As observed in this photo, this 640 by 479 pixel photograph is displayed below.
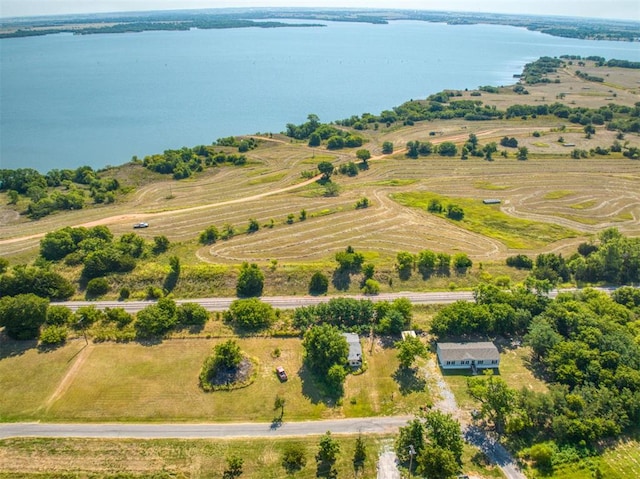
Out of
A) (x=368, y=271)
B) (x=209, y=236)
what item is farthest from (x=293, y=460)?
(x=209, y=236)

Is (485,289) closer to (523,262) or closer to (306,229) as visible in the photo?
(523,262)

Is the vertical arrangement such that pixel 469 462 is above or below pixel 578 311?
below

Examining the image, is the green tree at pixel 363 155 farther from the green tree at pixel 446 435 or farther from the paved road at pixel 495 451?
the green tree at pixel 446 435

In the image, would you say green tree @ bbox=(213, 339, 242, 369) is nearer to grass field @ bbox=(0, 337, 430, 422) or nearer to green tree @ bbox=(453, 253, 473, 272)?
grass field @ bbox=(0, 337, 430, 422)

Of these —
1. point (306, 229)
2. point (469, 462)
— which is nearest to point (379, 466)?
point (469, 462)

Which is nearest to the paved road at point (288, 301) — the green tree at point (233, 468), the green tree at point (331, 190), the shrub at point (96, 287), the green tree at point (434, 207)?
the shrub at point (96, 287)

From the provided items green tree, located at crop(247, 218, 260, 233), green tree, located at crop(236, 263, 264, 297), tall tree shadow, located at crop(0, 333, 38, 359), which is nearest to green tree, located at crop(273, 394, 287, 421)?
green tree, located at crop(236, 263, 264, 297)

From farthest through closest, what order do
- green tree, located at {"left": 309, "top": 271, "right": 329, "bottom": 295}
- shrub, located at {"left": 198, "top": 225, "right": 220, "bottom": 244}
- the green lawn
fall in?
shrub, located at {"left": 198, "top": 225, "right": 220, "bottom": 244}
green tree, located at {"left": 309, "top": 271, "right": 329, "bottom": 295}
the green lawn

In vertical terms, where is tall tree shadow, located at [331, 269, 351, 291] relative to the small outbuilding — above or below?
below
